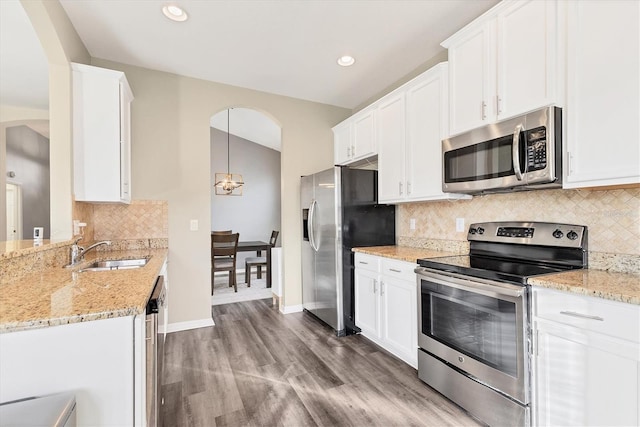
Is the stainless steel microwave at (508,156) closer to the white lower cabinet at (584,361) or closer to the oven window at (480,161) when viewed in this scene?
the oven window at (480,161)

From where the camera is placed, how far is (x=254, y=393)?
207 cm

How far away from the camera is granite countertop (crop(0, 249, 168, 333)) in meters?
1.00

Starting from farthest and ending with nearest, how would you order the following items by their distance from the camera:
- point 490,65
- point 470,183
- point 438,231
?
point 438,231 < point 470,183 < point 490,65

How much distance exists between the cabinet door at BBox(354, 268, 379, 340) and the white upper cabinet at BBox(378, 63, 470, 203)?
30.2 inches

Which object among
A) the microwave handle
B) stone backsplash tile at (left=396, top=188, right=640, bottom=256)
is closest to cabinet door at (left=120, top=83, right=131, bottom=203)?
stone backsplash tile at (left=396, top=188, right=640, bottom=256)

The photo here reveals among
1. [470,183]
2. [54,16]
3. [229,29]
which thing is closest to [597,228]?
Answer: [470,183]

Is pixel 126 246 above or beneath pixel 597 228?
beneath

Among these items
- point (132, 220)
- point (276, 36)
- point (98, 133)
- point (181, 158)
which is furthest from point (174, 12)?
point (132, 220)

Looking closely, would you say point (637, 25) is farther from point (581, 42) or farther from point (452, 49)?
point (452, 49)

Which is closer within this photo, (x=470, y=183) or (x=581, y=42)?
(x=581, y=42)

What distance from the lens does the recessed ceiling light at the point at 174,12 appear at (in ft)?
7.17

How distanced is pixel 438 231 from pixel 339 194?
1004mm

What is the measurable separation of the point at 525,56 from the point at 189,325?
3658 millimetres

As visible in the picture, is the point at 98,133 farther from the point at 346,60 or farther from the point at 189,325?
the point at 346,60
